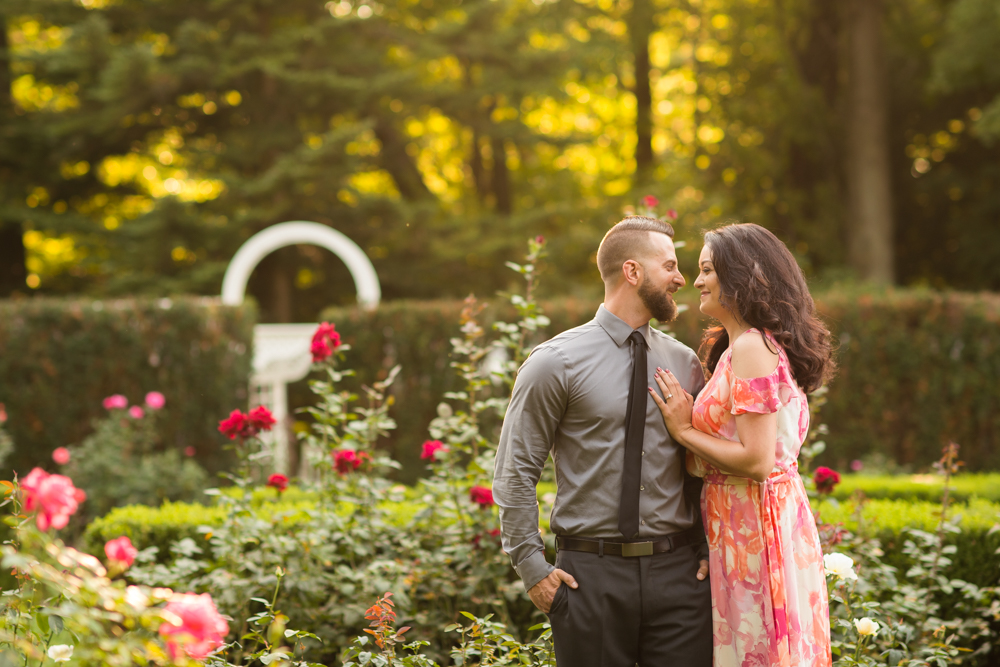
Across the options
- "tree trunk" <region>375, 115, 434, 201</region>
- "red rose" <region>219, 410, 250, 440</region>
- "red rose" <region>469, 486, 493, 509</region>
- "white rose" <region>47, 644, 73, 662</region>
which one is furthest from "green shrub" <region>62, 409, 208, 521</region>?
"tree trunk" <region>375, 115, 434, 201</region>

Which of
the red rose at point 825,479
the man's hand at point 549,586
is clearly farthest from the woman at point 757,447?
the red rose at point 825,479

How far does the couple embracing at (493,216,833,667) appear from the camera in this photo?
7.41 ft

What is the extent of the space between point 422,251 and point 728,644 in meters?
12.5

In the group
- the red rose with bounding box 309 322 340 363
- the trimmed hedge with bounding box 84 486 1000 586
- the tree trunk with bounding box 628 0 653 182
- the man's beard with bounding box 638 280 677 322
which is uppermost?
the tree trunk with bounding box 628 0 653 182

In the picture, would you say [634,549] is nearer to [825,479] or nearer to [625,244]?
[625,244]

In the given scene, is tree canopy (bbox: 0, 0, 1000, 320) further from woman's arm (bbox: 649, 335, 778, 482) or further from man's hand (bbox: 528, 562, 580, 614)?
man's hand (bbox: 528, 562, 580, 614)

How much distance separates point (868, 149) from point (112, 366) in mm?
12425

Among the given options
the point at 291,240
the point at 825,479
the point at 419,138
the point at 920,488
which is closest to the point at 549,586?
the point at 825,479

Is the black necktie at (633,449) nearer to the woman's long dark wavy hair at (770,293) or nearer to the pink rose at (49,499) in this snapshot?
the woman's long dark wavy hair at (770,293)

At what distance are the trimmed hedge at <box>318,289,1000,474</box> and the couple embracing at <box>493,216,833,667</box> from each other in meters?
5.21

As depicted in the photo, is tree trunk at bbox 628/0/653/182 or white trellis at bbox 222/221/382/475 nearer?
white trellis at bbox 222/221/382/475

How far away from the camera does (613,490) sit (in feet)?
7.60

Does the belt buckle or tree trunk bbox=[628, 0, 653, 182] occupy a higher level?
tree trunk bbox=[628, 0, 653, 182]

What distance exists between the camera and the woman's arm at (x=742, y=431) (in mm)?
2248
